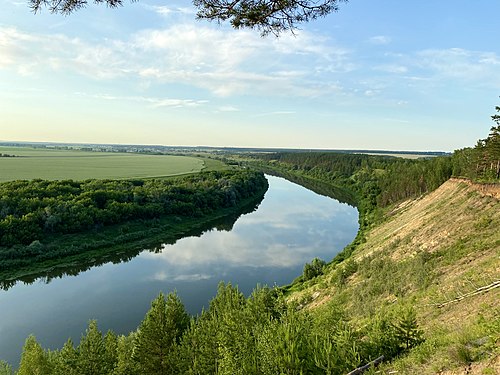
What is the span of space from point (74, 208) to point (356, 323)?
4032 cm

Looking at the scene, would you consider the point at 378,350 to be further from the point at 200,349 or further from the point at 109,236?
the point at 109,236

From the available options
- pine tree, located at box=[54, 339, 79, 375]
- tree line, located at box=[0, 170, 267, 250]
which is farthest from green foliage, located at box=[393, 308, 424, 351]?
tree line, located at box=[0, 170, 267, 250]

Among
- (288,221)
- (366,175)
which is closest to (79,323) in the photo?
(288,221)

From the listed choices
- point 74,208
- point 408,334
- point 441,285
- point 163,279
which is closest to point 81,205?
point 74,208

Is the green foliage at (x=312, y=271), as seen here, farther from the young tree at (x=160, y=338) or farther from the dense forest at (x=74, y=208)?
the dense forest at (x=74, y=208)

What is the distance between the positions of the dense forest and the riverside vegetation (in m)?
23.1

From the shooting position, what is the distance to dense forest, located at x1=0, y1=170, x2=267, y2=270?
123ft

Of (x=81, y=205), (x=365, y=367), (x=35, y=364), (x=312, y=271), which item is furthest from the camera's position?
(x=81, y=205)

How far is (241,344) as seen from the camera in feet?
34.8

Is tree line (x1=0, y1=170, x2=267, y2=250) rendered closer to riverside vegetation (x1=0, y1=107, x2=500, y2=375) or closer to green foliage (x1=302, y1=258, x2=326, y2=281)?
riverside vegetation (x1=0, y1=107, x2=500, y2=375)

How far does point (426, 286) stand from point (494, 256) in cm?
337

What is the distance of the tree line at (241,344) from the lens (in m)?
8.95

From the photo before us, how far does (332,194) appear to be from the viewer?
96.3 metres

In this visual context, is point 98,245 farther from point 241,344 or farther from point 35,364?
point 241,344
